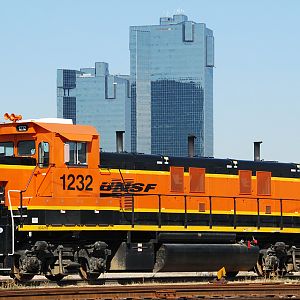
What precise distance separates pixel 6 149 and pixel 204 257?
249 inches

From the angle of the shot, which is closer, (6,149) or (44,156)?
(44,156)

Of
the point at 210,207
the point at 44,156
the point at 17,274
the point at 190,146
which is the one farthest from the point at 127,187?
the point at 17,274

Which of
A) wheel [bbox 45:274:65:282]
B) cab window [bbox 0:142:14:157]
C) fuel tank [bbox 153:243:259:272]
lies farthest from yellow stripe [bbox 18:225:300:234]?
cab window [bbox 0:142:14:157]

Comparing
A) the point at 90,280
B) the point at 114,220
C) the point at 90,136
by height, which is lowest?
the point at 90,280

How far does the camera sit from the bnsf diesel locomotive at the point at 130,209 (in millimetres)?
22469

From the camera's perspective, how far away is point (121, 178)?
24.9 metres

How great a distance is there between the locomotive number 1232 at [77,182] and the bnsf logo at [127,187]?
2.56 feet

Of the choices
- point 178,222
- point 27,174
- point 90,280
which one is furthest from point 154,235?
point 27,174

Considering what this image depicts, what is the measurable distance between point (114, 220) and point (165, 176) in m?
2.88

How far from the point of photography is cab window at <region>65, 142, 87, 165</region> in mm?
22938

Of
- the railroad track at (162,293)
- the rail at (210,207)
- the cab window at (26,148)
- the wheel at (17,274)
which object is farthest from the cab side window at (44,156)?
the railroad track at (162,293)

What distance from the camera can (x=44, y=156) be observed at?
74.6ft

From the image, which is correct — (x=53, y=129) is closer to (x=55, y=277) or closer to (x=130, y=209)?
(x=130, y=209)

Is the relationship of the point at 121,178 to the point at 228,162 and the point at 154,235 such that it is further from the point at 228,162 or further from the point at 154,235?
the point at 228,162
